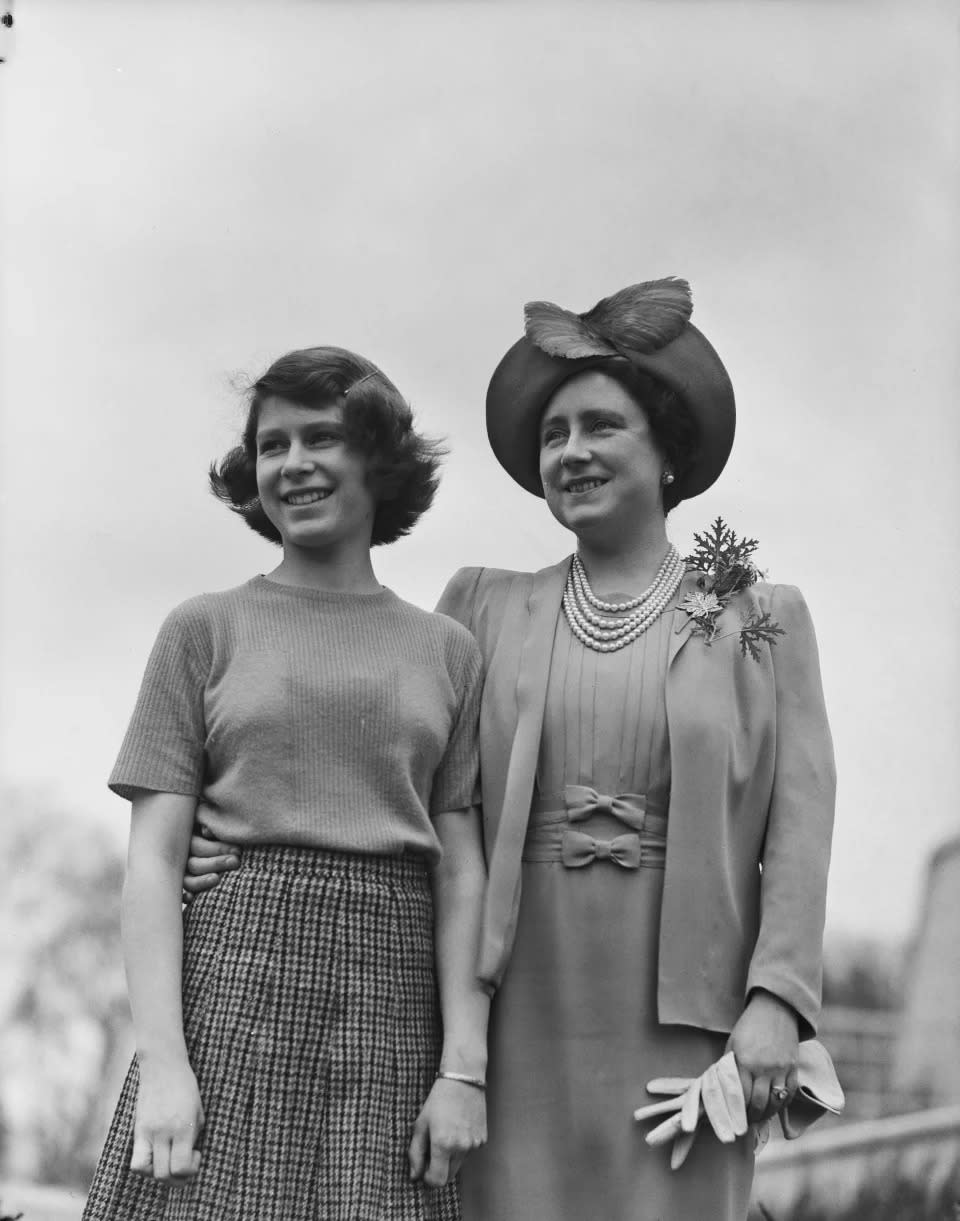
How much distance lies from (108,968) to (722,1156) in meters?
6.04

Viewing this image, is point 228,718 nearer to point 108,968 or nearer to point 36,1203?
point 36,1203

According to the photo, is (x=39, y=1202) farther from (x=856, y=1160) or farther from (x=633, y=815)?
(x=633, y=815)

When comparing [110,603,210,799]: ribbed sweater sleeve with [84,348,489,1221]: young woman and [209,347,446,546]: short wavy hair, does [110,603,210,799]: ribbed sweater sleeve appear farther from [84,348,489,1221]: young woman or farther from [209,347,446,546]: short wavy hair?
[209,347,446,546]: short wavy hair

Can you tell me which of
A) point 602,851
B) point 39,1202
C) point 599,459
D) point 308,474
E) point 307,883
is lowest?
point 39,1202

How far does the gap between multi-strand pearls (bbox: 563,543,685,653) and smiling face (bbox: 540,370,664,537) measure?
0.35 ft

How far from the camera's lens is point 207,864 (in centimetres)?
274

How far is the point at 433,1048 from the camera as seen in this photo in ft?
9.15

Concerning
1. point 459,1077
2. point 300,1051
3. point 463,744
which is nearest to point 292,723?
point 463,744

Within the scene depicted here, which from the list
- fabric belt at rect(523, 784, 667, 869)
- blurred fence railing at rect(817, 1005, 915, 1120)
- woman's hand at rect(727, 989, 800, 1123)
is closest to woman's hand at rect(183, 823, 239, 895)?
fabric belt at rect(523, 784, 667, 869)

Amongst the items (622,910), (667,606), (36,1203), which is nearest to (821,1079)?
(622,910)

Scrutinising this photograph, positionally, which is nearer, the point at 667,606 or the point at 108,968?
the point at 667,606

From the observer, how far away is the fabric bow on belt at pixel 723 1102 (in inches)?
111

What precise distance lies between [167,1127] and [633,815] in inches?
37.3

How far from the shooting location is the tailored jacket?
2908 mm
